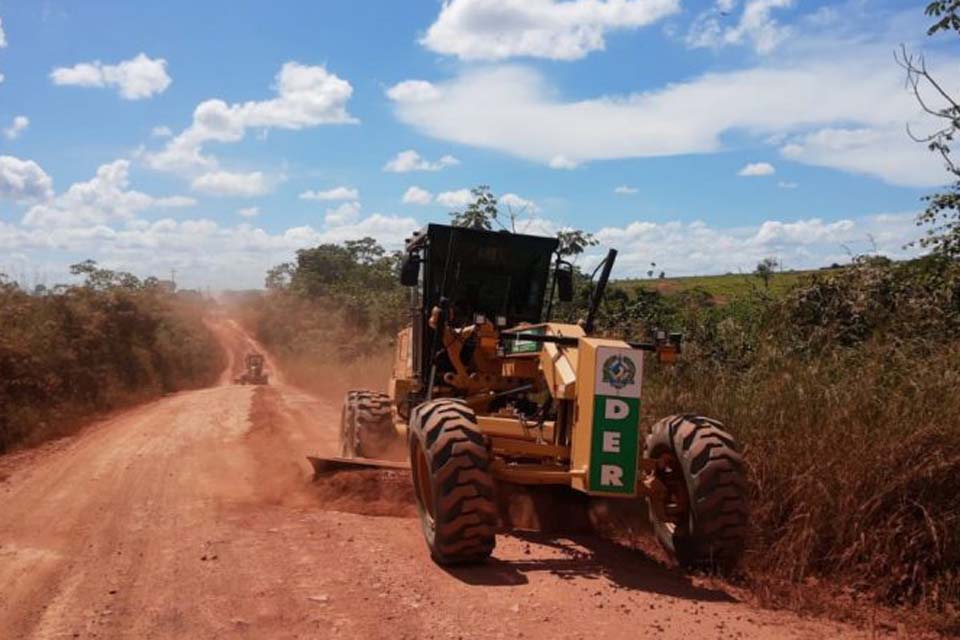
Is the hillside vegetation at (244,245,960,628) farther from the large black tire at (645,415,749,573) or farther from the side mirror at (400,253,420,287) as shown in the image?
the side mirror at (400,253,420,287)

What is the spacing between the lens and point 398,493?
27.6 feet

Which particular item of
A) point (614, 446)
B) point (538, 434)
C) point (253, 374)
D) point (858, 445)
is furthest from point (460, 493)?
point (253, 374)

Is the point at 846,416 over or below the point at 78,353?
over

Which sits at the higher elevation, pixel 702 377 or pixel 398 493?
pixel 702 377

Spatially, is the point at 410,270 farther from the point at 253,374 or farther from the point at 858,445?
the point at 253,374

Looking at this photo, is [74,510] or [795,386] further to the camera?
[74,510]

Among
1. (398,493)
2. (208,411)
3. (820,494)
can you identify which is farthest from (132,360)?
(820,494)

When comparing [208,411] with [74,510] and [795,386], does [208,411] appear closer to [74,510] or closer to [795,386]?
[74,510]

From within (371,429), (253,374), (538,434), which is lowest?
(253,374)

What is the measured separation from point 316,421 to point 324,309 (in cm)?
2688

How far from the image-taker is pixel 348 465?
29.4 feet

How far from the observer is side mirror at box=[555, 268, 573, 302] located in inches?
371

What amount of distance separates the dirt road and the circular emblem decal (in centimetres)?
142

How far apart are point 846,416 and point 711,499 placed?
1.41 m
